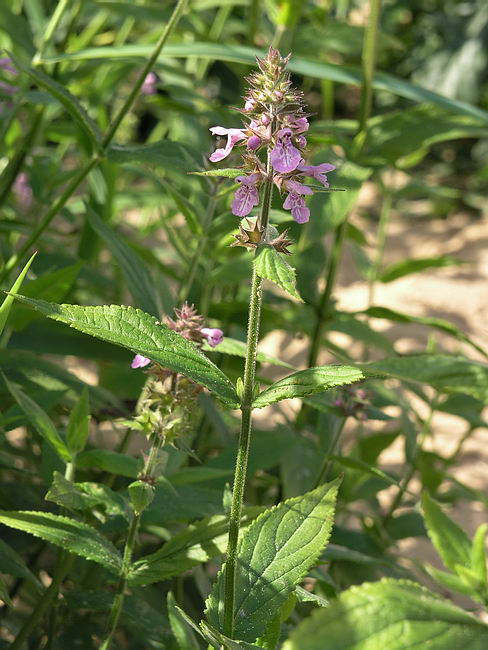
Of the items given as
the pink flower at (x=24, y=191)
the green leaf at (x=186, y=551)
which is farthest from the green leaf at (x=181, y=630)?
the pink flower at (x=24, y=191)

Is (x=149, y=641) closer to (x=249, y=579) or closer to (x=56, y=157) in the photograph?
(x=249, y=579)

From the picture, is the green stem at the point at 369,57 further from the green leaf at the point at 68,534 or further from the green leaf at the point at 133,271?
the green leaf at the point at 68,534

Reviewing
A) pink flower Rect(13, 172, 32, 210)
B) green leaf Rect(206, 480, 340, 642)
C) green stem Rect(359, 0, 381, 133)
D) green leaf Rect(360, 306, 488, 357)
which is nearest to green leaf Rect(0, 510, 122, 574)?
green leaf Rect(206, 480, 340, 642)

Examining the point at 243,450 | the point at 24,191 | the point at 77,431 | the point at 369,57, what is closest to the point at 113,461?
the point at 77,431

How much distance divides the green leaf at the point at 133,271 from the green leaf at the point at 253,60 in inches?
9.8

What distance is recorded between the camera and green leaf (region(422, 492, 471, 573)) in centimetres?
76

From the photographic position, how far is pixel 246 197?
61 cm

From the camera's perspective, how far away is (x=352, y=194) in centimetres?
117

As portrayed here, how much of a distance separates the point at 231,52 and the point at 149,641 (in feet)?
2.47

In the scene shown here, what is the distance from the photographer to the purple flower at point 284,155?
58 cm

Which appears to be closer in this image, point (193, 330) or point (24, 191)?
point (193, 330)

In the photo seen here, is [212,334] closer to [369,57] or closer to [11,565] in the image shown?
[11,565]

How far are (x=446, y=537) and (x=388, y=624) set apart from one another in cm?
33

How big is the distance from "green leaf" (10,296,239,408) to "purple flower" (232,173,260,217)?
102mm
